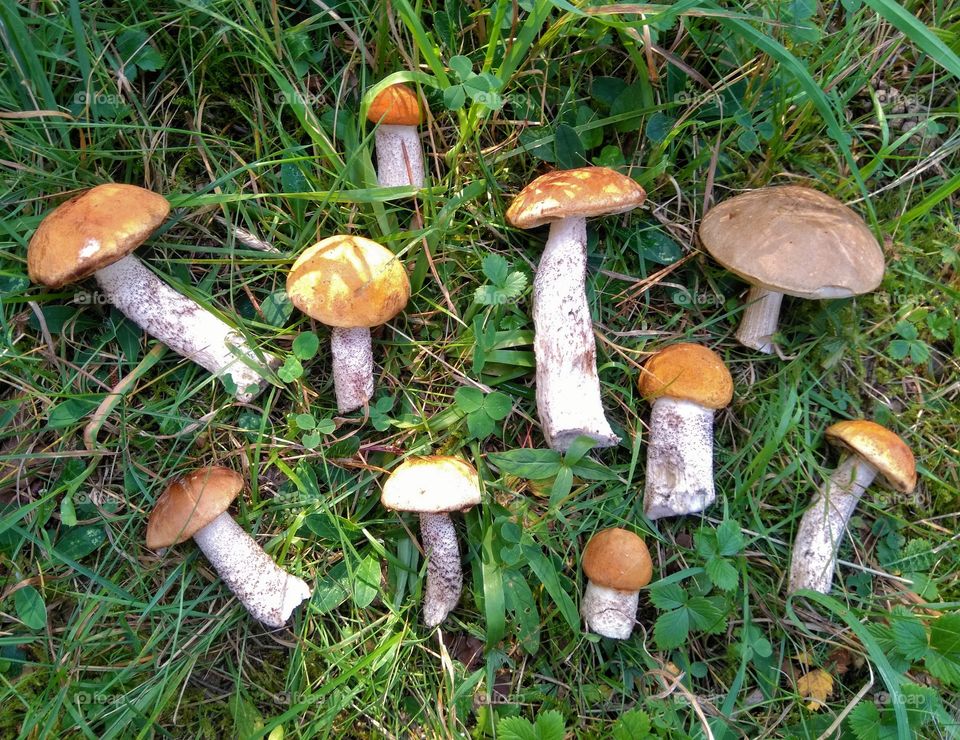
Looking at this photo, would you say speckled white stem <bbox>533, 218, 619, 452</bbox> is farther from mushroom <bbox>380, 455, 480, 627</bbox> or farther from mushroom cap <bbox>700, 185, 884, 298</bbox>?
mushroom cap <bbox>700, 185, 884, 298</bbox>

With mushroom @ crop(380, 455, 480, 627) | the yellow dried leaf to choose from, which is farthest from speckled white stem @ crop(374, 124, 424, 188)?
the yellow dried leaf

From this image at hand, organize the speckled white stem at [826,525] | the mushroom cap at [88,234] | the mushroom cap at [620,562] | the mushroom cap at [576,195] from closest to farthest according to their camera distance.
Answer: the mushroom cap at [88,234]
the mushroom cap at [576,195]
the mushroom cap at [620,562]
the speckled white stem at [826,525]

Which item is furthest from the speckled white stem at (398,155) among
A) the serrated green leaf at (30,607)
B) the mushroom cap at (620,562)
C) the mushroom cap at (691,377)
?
the serrated green leaf at (30,607)

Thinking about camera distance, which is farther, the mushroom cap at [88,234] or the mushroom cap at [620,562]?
the mushroom cap at [620,562]

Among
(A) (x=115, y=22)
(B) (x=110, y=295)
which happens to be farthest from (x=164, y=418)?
(A) (x=115, y=22)

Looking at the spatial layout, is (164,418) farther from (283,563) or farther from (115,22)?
(115,22)

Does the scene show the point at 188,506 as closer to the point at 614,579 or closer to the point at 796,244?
the point at 614,579

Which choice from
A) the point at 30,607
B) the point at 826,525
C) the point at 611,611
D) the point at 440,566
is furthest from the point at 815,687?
the point at 30,607

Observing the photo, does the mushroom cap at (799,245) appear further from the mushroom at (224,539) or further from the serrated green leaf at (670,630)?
the mushroom at (224,539)
